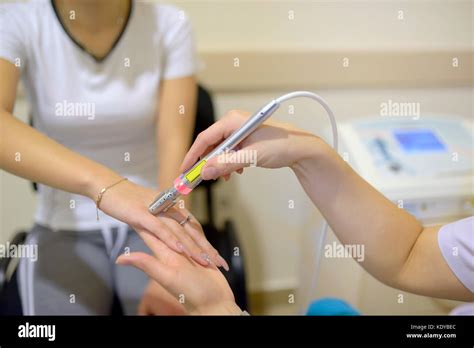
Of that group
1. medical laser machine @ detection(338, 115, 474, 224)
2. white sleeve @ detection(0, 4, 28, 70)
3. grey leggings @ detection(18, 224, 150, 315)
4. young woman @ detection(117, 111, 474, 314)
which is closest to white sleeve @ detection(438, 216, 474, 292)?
young woman @ detection(117, 111, 474, 314)

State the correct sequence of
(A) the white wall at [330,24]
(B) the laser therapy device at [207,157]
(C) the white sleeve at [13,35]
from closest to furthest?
(B) the laser therapy device at [207,157] → (C) the white sleeve at [13,35] → (A) the white wall at [330,24]

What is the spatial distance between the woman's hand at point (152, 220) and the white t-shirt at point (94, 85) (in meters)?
0.08

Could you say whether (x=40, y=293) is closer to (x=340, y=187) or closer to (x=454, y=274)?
(x=340, y=187)

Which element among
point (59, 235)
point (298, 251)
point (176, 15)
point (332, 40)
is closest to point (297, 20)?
point (332, 40)

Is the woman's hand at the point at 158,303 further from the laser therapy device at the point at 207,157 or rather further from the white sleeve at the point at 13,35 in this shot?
the white sleeve at the point at 13,35

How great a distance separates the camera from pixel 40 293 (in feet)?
1.95

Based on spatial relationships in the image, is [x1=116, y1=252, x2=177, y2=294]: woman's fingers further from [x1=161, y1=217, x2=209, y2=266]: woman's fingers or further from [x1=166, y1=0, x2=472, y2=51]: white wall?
[x1=166, y1=0, x2=472, y2=51]: white wall

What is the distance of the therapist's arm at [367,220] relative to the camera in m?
0.49

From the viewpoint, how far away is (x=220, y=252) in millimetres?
671

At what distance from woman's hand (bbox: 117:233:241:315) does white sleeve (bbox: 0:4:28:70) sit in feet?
1.14

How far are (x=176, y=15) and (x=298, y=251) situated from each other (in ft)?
1.92

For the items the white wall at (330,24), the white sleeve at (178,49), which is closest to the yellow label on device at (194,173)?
the white sleeve at (178,49)

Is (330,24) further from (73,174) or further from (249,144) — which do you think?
(73,174)

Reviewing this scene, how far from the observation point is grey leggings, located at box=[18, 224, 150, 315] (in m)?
0.59
